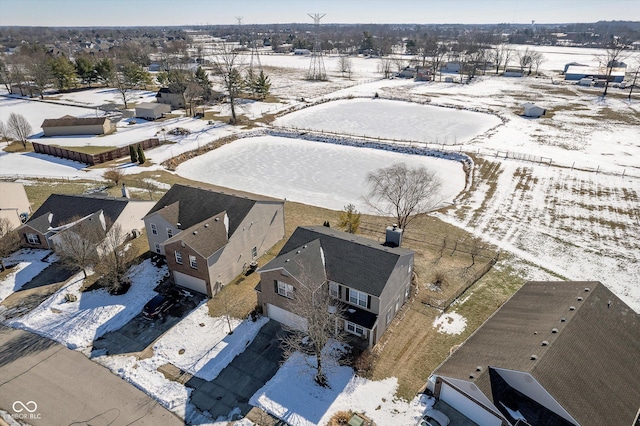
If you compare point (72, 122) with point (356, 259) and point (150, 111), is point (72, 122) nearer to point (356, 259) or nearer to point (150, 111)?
point (150, 111)

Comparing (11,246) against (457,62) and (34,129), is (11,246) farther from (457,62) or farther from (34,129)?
(457,62)

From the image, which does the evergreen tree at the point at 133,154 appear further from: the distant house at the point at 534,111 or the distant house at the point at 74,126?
the distant house at the point at 534,111

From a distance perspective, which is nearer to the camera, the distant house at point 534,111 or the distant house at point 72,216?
the distant house at point 72,216

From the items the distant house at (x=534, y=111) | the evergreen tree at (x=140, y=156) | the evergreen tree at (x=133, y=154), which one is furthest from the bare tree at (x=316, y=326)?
the distant house at (x=534, y=111)

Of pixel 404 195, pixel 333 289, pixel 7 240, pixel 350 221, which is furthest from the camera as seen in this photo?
pixel 404 195

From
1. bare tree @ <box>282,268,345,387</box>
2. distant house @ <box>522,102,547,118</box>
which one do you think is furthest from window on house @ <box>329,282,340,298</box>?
distant house @ <box>522,102,547,118</box>

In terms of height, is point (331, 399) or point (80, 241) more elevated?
point (80, 241)

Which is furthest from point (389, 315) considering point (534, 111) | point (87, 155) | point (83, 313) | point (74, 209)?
point (534, 111)

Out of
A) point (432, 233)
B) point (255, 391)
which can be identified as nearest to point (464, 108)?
point (432, 233)
